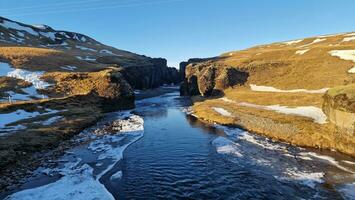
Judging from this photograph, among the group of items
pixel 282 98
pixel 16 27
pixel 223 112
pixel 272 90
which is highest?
pixel 16 27

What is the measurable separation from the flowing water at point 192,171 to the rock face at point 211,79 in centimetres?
3773

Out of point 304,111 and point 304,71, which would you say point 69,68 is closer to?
point 304,71

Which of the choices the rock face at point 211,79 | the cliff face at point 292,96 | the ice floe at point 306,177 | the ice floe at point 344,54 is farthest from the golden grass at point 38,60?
the ice floe at point 306,177

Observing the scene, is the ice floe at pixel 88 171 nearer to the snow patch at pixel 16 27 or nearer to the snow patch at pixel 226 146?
the snow patch at pixel 226 146

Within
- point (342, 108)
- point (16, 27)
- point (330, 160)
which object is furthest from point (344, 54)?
point (16, 27)

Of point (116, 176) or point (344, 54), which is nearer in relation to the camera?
point (116, 176)

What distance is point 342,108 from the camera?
29.2 m

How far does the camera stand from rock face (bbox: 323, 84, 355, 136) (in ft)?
92.0

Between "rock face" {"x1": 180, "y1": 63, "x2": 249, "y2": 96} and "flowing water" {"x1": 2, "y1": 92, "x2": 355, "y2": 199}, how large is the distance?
37732 mm

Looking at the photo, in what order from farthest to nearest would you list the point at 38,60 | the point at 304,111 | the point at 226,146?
1. the point at 38,60
2. the point at 304,111
3. the point at 226,146

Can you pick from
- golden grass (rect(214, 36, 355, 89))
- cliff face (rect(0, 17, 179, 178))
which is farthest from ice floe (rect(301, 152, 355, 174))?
cliff face (rect(0, 17, 179, 178))

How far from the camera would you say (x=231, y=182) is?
2281cm

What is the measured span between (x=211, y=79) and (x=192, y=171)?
5977cm

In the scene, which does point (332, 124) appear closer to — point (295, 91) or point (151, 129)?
point (295, 91)
